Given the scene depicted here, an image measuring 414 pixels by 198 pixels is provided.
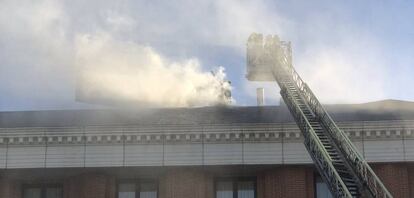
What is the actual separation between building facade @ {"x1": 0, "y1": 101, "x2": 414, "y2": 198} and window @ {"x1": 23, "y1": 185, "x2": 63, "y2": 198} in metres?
0.03

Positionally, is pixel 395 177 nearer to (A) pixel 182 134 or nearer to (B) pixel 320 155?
(B) pixel 320 155

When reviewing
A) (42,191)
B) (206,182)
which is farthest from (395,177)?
(42,191)

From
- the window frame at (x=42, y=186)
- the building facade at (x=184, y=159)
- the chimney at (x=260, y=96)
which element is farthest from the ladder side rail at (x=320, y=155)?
the chimney at (x=260, y=96)

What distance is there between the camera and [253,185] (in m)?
20.6

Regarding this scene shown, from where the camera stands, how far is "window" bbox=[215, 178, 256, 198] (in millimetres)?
20438

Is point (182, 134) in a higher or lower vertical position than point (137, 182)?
higher

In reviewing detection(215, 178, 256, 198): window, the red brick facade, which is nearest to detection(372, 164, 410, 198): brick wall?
the red brick facade

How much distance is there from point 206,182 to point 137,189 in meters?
2.13

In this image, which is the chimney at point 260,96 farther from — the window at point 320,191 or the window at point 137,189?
the window at point 137,189

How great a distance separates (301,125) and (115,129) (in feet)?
19.9

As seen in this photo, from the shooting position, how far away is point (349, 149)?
14523mm

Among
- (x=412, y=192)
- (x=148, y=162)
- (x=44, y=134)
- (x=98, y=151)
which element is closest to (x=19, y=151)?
(x=44, y=134)

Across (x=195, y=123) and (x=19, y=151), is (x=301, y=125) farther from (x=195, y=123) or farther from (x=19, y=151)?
(x=19, y=151)

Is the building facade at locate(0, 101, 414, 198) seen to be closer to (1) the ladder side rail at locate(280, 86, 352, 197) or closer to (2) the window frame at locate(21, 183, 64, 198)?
(2) the window frame at locate(21, 183, 64, 198)
